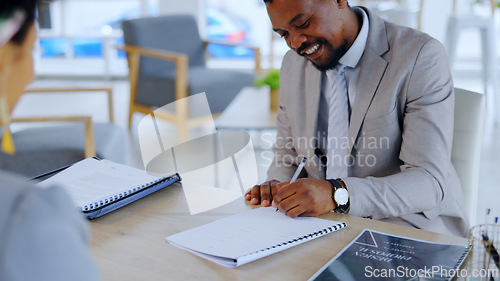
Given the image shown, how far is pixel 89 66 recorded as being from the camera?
680 cm

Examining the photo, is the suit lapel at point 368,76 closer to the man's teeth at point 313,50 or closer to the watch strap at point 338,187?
the man's teeth at point 313,50

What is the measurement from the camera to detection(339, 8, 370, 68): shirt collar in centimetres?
155

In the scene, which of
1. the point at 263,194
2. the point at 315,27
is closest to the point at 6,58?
the point at 263,194

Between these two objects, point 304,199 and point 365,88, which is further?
point 365,88

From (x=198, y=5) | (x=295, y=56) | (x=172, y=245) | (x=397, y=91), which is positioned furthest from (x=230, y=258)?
(x=198, y=5)

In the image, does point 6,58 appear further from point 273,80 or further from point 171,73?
point 171,73

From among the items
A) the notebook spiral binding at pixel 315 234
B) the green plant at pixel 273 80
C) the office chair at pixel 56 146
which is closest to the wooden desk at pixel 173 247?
the notebook spiral binding at pixel 315 234

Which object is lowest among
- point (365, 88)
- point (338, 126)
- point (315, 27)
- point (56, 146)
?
point (56, 146)

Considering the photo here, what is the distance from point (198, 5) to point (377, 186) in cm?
515

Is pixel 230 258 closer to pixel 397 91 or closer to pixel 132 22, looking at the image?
pixel 397 91

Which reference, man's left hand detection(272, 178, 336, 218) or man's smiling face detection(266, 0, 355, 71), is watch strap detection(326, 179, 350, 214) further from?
man's smiling face detection(266, 0, 355, 71)

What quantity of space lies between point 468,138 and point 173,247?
94 centimetres

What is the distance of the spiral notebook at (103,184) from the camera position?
3.80 ft

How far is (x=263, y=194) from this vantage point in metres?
1.25
